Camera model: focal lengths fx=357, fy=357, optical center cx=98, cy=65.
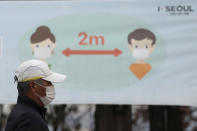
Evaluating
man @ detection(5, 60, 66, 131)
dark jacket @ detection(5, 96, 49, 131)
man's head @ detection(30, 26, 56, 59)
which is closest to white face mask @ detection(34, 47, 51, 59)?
man's head @ detection(30, 26, 56, 59)

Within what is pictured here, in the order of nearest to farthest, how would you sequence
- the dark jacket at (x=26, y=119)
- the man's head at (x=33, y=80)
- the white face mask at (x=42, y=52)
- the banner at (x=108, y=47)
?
the dark jacket at (x=26, y=119), the man's head at (x=33, y=80), the banner at (x=108, y=47), the white face mask at (x=42, y=52)

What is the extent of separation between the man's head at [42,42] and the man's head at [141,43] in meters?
0.71

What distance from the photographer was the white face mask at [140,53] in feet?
10.4

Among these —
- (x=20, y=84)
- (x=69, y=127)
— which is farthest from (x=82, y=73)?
(x=69, y=127)

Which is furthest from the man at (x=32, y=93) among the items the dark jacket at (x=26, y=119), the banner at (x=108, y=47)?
the banner at (x=108, y=47)

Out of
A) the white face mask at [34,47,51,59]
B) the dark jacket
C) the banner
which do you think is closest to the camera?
the dark jacket

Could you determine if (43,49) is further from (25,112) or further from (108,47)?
(25,112)

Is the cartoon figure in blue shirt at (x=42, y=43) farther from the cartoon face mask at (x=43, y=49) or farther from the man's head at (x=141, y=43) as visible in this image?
the man's head at (x=141, y=43)

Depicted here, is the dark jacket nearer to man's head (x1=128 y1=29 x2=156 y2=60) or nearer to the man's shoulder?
the man's shoulder

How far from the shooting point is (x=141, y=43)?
126 inches

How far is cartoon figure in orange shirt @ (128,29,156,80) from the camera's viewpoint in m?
3.14

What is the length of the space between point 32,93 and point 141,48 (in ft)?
4.74

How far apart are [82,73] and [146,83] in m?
0.57

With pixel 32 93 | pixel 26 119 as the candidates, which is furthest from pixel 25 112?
pixel 32 93
